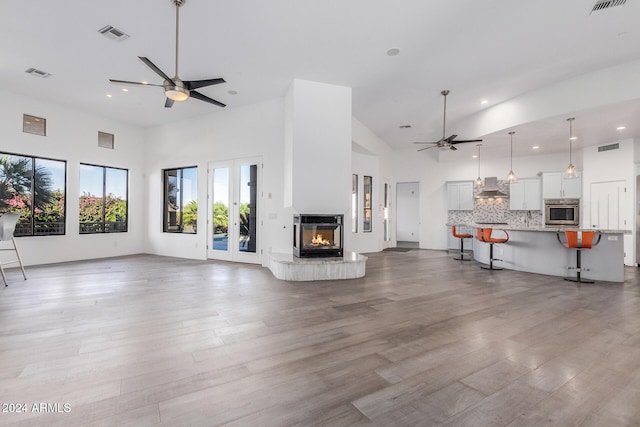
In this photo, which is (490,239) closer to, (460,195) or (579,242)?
(579,242)

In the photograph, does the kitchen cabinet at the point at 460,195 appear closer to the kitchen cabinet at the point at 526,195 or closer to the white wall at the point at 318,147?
the kitchen cabinet at the point at 526,195

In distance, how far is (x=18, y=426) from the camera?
5.09 feet

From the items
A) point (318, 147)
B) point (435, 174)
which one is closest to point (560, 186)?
point (435, 174)

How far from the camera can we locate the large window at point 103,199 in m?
7.37

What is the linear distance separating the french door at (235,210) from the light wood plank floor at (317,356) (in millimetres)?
2353

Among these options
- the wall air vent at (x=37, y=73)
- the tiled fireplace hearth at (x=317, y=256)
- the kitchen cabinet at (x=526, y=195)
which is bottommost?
the tiled fireplace hearth at (x=317, y=256)

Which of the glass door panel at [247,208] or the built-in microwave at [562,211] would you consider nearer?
the glass door panel at [247,208]

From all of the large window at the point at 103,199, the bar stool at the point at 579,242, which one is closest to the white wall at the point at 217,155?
the large window at the point at 103,199

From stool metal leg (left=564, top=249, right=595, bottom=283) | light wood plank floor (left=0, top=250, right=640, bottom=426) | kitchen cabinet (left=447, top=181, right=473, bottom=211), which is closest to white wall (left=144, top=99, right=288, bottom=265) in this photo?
light wood plank floor (left=0, top=250, right=640, bottom=426)

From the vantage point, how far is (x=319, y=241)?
5.55m

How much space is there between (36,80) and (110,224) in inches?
144

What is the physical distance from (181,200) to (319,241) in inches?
180

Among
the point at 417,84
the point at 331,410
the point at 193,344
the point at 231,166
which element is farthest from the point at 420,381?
the point at 231,166

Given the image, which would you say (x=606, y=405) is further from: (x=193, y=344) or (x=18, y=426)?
(x=18, y=426)
